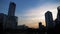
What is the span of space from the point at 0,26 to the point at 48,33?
45.0 m

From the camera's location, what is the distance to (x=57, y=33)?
65.1 m

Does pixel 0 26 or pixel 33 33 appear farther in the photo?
pixel 0 26

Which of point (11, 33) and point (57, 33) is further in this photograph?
point (11, 33)

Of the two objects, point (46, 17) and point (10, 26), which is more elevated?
point (46, 17)

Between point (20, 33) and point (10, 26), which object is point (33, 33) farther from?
point (10, 26)

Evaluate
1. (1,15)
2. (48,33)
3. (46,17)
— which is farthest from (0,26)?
(46,17)

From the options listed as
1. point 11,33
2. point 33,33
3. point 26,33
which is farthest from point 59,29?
point 11,33

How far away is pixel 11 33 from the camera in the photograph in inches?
2726

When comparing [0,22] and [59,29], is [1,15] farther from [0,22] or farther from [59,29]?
[59,29]

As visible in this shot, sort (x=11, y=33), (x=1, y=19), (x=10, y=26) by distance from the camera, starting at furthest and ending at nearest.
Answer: (x=10, y=26), (x=1, y=19), (x=11, y=33)

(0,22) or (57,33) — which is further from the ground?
(0,22)

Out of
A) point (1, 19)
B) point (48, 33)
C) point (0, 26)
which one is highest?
point (1, 19)

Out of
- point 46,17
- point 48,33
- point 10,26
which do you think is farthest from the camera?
point 46,17

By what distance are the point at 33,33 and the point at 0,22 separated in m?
→ 38.1
